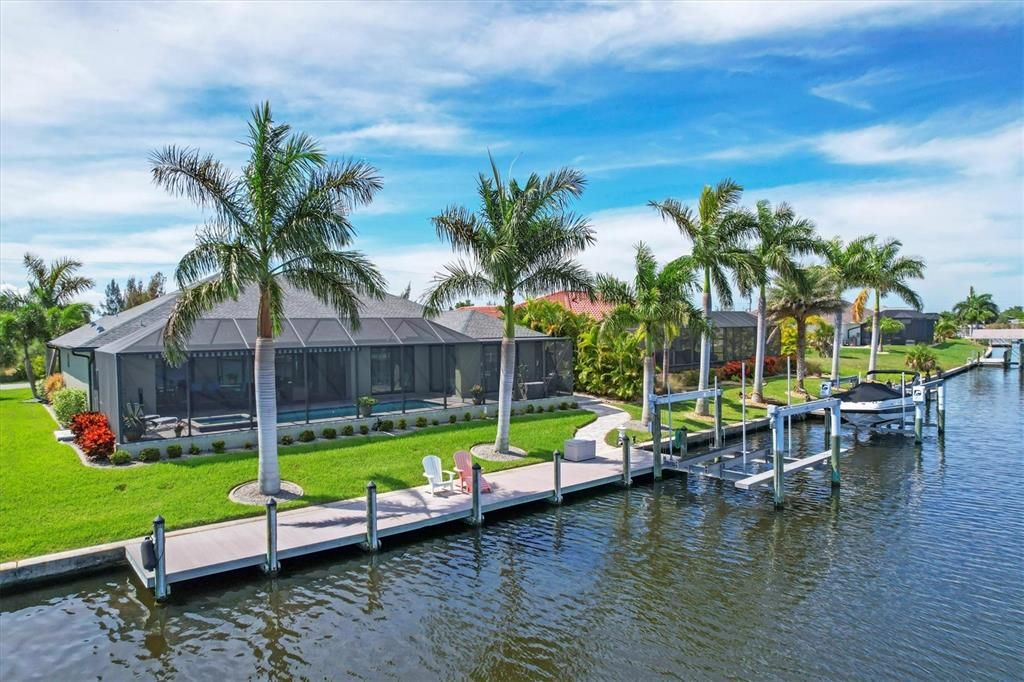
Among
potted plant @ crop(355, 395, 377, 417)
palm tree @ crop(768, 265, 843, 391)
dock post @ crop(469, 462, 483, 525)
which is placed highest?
palm tree @ crop(768, 265, 843, 391)

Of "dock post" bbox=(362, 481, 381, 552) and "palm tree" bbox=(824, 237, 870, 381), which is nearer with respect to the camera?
"dock post" bbox=(362, 481, 381, 552)

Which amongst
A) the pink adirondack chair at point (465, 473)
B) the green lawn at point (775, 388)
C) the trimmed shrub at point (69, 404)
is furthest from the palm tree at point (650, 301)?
the trimmed shrub at point (69, 404)

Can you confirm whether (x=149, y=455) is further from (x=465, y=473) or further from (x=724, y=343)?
(x=724, y=343)

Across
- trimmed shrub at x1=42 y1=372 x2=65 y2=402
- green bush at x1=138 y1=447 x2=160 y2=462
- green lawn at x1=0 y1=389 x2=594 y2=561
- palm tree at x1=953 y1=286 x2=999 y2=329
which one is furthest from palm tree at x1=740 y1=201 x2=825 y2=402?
palm tree at x1=953 y1=286 x2=999 y2=329

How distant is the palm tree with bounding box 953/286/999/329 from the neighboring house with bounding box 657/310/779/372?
7812cm

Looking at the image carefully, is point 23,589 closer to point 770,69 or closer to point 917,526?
point 917,526

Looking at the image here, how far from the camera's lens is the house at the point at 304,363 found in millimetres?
19281

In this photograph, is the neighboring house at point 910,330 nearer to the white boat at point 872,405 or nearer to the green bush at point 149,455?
the white boat at point 872,405

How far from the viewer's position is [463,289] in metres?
19.4

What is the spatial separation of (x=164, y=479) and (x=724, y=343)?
3361 cm

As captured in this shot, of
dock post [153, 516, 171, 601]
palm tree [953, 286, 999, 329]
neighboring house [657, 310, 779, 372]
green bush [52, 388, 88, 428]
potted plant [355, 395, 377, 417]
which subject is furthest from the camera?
palm tree [953, 286, 999, 329]

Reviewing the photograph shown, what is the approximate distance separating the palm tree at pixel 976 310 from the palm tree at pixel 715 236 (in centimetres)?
9620

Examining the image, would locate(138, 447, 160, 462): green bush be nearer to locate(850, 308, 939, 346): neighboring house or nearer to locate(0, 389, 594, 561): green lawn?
locate(0, 389, 594, 561): green lawn

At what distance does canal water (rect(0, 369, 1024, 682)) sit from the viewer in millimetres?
8688
